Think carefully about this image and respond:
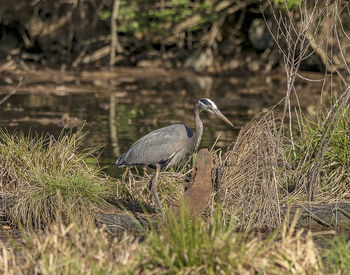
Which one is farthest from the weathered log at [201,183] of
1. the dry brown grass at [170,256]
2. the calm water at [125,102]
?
the calm water at [125,102]

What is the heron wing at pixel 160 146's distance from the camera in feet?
29.2

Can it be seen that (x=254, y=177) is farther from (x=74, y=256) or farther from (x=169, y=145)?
(x=74, y=256)

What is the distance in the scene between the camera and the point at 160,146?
8.92 meters

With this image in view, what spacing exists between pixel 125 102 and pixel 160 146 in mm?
12053

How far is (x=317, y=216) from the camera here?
28.5ft

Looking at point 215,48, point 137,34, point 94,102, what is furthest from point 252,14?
point 94,102

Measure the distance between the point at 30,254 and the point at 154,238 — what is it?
2.94 feet

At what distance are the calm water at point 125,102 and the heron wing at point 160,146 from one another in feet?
7.15

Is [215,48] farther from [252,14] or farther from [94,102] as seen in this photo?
[94,102]

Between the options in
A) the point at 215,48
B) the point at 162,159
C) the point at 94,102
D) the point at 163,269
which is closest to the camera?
the point at 163,269

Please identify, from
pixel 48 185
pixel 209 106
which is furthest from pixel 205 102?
pixel 48 185

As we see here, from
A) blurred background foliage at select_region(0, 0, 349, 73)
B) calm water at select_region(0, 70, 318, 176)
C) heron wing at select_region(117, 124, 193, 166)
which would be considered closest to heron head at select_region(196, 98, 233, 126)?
heron wing at select_region(117, 124, 193, 166)

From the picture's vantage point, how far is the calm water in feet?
51.5

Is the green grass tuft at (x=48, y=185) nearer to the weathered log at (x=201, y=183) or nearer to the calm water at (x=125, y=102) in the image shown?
the weathered log at (x=201, y=183)
